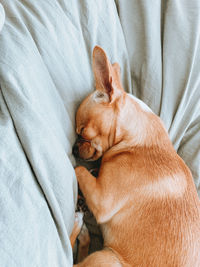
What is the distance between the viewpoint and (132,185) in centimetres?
107

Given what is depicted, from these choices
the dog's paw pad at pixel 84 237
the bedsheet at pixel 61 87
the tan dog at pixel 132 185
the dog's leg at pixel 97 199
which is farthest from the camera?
the dog's paw pad at pixel 84 237

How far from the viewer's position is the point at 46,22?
1.01 meters

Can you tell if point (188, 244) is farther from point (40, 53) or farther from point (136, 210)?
point (40, 53)

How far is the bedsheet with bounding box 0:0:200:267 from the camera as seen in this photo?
27.0 inches

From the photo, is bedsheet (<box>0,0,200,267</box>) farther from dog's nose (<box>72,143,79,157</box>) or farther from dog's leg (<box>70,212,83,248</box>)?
dog's leg (<box>70,212,83,248</box>)

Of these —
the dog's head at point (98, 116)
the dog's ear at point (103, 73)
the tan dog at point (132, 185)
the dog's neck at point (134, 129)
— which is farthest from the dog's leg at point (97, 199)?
the dog's ear at point (103, 73)

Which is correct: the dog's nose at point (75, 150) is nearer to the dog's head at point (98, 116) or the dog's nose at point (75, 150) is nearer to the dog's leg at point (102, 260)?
the dog's head at point (98, 116)

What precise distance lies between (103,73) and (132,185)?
50 cm

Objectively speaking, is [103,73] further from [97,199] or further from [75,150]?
[97,199]

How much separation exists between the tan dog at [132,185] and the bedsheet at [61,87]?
0.12m

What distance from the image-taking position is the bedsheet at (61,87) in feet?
2.25

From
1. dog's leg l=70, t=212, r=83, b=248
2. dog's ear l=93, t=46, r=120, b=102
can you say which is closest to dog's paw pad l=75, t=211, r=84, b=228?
dog's leg l=70, t=212, r=83, b=248

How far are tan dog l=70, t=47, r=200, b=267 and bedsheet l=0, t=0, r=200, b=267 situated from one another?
0.12m

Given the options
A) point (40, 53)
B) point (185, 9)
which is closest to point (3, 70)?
point (40, 53)
